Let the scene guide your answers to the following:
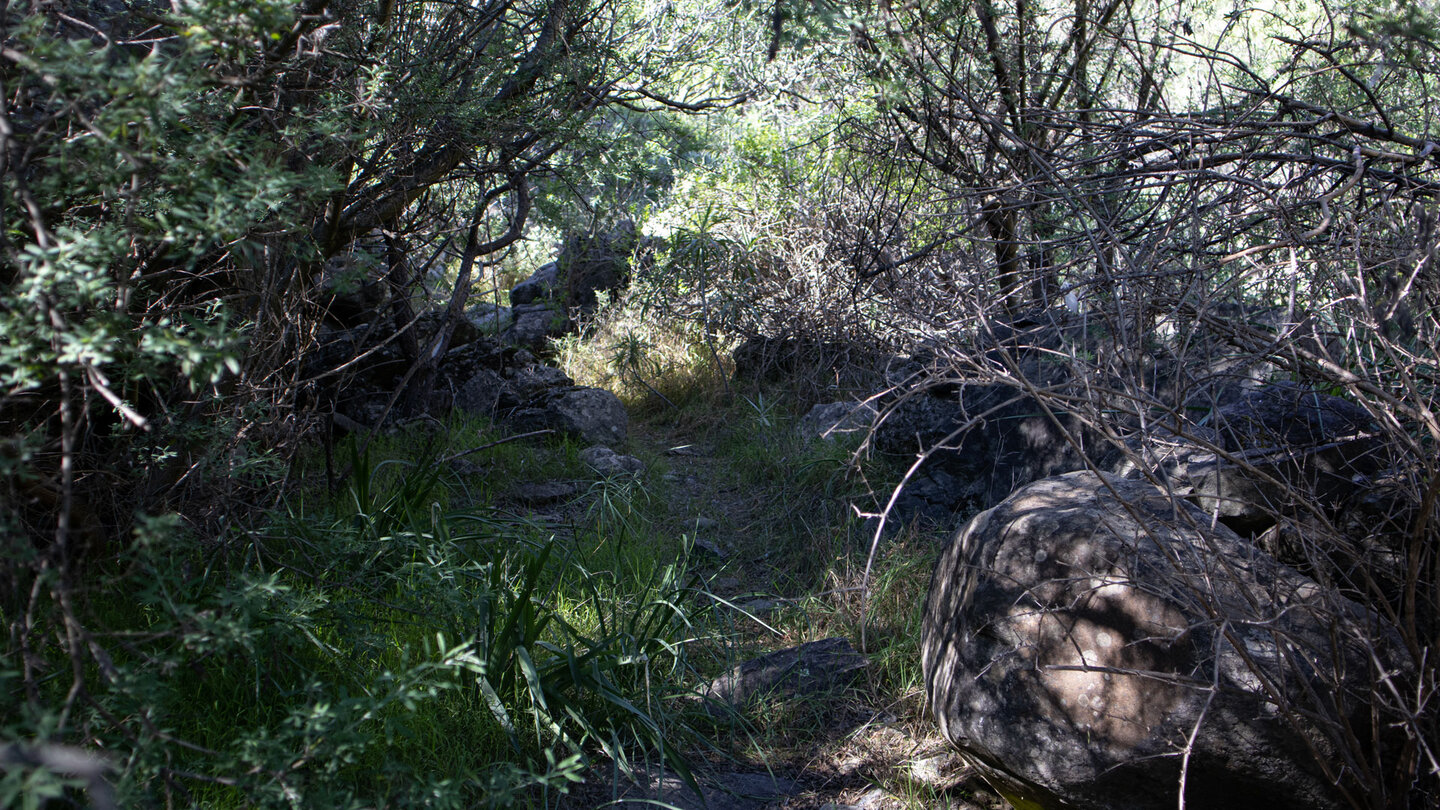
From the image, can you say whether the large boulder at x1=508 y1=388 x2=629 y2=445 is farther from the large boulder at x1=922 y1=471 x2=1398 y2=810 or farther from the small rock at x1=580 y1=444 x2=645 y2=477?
the large boulder at x1=922 y1=471 x2=1398 y2=810

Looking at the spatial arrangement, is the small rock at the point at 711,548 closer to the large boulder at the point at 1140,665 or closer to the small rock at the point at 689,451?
the small rock at the point at 689,451

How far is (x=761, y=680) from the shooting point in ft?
11.3

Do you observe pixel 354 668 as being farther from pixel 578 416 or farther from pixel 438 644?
pixel 578 416

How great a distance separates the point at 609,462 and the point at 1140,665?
3.80m

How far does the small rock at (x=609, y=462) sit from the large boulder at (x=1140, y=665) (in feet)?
10.2

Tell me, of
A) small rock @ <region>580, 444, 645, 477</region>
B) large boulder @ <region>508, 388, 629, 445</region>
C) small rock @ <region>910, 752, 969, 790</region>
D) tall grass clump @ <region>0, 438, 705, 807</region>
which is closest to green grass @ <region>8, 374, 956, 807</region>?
tall grass clump @ <region>0, 438, 705, 807</region>

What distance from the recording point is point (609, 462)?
5.79 m

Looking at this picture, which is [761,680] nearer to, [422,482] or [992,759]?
[992,759]

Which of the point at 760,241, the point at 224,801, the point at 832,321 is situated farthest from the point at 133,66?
the point at 760,241

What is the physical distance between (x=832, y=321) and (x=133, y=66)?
17.6ft

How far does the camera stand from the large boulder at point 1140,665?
230 centimetres

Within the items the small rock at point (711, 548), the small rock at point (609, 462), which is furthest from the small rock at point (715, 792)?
the small rock at point (609, 462)

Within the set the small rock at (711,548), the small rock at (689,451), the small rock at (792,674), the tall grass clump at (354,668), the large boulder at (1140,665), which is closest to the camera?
the tall grass clump at (354,668)

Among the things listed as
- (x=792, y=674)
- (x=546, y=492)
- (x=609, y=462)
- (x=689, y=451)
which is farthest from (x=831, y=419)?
(x=792, y=674)
